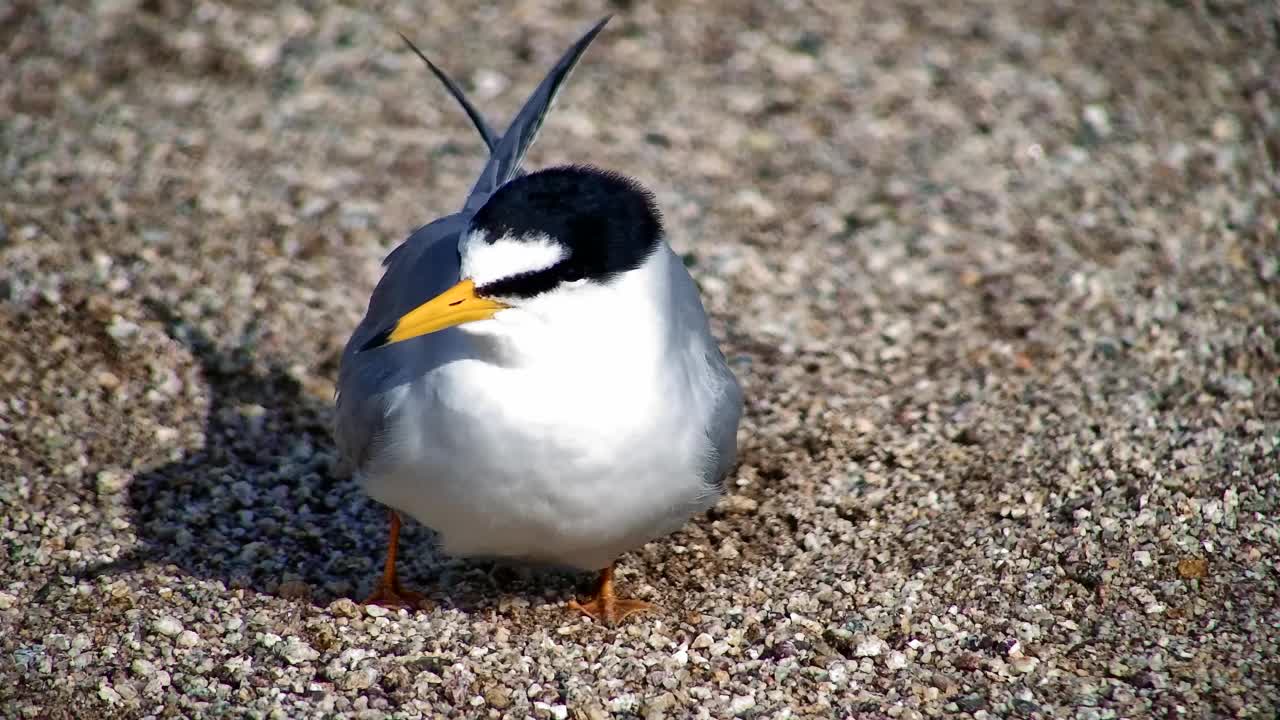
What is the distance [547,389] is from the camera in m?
3.71

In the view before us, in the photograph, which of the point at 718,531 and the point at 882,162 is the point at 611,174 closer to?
the point at 718,531

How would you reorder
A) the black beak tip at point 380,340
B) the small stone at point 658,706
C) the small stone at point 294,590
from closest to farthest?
the black beak tip at point 380,340
the small stone at point 658,706
the small stone at point 294,590

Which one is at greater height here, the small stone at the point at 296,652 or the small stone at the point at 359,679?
the small stone at the point at 359,679

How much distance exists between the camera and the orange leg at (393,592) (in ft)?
14.7

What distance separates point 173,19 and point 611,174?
4275mm

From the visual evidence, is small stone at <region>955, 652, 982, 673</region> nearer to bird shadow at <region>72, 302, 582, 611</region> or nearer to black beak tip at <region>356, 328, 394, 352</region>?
bird shadow at <region>72, 302, 582, 611</region>

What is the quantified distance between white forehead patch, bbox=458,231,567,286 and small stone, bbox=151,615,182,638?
1473 millimetres

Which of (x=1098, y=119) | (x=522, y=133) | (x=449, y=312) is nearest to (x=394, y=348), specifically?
(x=449, y=312)

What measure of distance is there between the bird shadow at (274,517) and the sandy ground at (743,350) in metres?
0.01

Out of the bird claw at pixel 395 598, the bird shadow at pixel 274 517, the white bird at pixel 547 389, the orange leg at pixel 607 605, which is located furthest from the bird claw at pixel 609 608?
the bird claw at pixel 395 598

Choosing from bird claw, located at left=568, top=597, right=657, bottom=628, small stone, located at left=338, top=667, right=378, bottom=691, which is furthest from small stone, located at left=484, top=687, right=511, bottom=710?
bird claw, located at left=568, top=597, right=657, bottom=628

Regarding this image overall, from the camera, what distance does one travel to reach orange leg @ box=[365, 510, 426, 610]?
4.48 meters

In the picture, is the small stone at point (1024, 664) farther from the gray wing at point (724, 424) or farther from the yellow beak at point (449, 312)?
the yellow beak at point (449, 312)

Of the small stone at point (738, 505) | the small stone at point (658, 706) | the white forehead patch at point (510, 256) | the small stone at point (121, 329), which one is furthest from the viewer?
the small stone at point (121, 329)
